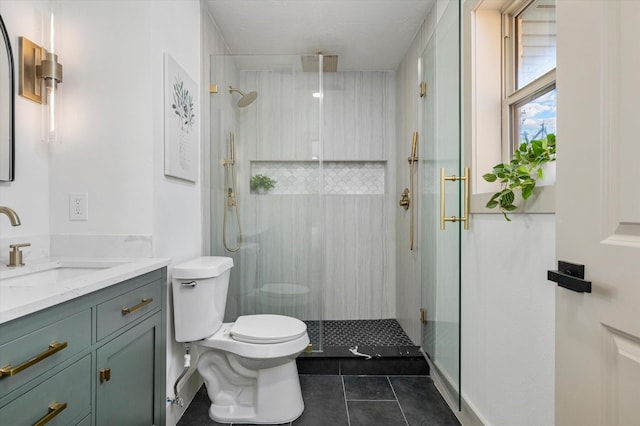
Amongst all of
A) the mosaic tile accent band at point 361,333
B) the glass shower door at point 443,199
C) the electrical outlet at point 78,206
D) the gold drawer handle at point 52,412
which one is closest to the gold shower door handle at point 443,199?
the glass shower door at point 443,199

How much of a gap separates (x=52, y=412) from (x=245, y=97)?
6.51 feet

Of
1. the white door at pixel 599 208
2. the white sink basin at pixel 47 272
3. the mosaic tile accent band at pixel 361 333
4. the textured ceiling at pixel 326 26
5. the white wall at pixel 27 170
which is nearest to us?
the white door at pixel 599 208

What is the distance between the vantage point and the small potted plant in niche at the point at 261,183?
233 cm

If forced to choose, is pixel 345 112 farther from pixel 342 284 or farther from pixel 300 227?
pixel 342 284

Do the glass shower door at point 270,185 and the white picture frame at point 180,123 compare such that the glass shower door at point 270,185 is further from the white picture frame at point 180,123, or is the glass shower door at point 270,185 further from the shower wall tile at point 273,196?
the white picture frame at point 180,123

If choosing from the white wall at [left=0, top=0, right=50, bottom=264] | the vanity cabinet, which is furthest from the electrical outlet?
the vanity cabinet

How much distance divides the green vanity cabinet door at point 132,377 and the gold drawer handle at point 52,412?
157 millimetres

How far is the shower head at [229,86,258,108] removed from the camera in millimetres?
2332

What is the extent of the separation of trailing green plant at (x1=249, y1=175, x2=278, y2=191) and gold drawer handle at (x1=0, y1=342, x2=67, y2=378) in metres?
1.54

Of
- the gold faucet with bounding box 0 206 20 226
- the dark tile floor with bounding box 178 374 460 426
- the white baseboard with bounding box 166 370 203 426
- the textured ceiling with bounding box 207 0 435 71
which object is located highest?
the textured ceiling with bounding box 207 0 435 71

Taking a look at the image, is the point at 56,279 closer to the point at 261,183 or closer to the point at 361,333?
the point at 261,183

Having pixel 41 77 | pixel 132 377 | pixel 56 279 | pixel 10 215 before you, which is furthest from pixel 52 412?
pixel 41 77

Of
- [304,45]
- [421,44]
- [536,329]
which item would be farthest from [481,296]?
[304,45]

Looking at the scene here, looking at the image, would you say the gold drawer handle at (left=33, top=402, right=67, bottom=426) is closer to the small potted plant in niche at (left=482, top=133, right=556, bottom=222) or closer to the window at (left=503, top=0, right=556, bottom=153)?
the small potted plant in niche at (left=482, top=133, right=556, bottom=222)
